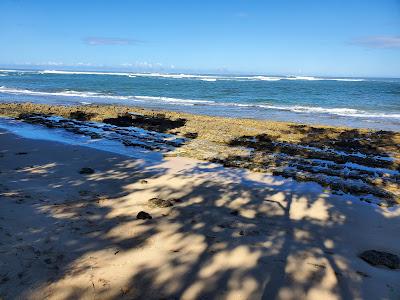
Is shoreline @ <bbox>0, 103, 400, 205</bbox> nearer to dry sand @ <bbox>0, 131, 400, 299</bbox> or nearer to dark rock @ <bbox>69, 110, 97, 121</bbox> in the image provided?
dark rock @ <bbox>69, 110, 97, 121</bbox>

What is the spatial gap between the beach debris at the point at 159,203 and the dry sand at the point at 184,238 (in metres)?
0.11

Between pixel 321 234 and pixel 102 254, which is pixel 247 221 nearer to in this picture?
pixel 321 234

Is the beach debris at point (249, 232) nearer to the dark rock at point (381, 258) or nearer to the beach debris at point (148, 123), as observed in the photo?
the dark rock at point (381, 258)

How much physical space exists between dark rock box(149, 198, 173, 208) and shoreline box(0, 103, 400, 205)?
3.47 meters

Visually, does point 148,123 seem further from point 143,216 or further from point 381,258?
point 381,258

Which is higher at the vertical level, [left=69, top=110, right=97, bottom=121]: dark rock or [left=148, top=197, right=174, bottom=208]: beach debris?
[left=148, top=197, right=174, bottom=208]: beach debris

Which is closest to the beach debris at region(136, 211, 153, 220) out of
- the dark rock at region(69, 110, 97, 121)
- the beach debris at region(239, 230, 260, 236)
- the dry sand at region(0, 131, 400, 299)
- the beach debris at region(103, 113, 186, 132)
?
the dry sand at region(0, 131, 400, 299)

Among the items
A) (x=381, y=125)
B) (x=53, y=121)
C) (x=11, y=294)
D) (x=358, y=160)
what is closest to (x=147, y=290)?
(x=11, y=294)

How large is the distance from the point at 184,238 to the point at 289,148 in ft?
24.6

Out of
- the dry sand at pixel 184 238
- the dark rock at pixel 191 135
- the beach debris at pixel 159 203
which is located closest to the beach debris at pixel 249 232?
the dry sand at pixel 184 238

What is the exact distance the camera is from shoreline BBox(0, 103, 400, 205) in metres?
8.85

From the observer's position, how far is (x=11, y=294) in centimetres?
366

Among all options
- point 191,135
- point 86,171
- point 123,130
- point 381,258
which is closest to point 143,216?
point 86,171

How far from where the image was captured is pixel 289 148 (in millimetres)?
11859
